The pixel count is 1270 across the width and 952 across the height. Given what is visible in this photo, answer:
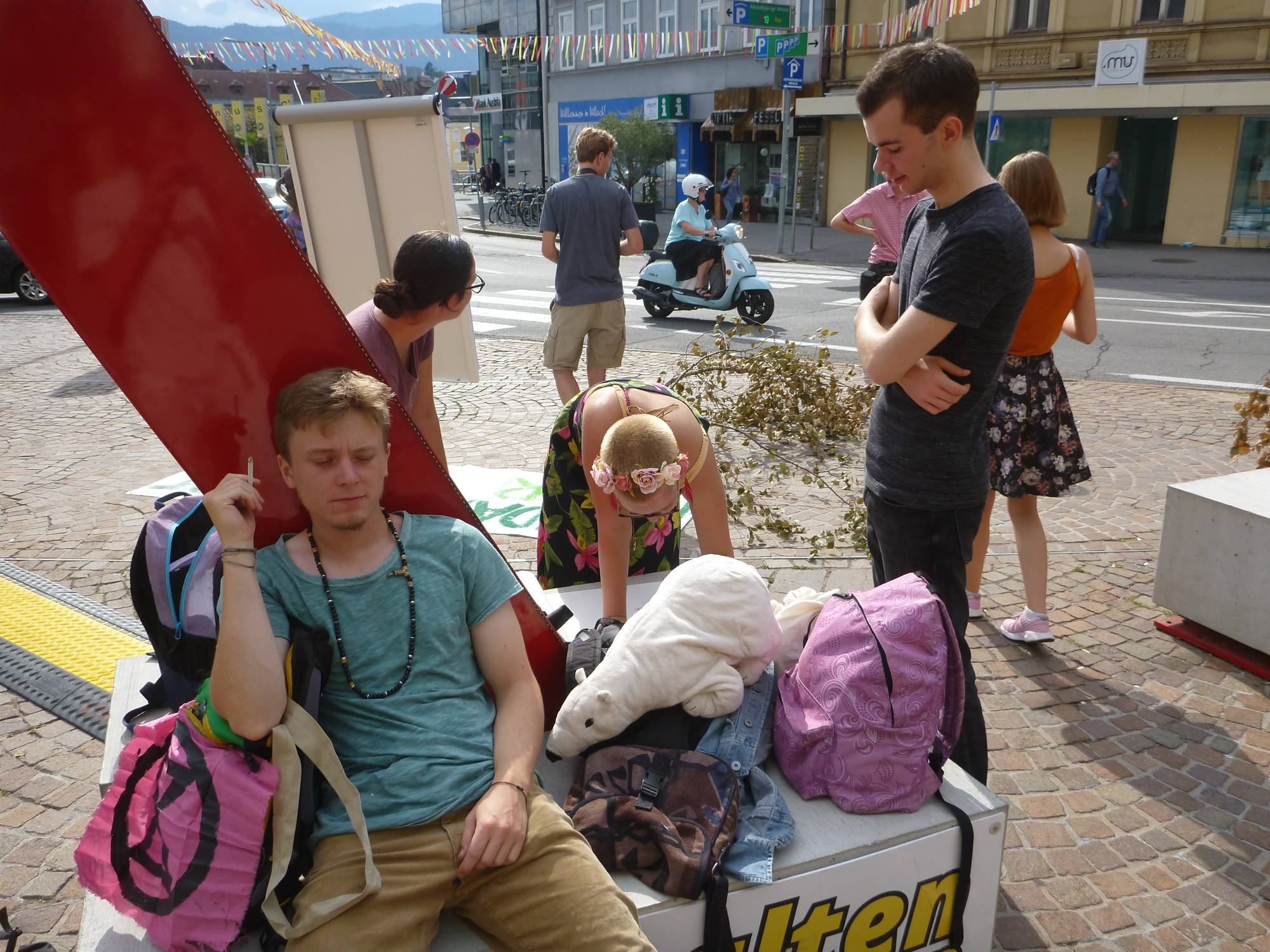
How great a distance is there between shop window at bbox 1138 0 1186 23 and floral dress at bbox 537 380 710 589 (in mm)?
22568

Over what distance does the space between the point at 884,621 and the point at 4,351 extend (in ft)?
37.7

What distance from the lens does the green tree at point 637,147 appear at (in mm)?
30062

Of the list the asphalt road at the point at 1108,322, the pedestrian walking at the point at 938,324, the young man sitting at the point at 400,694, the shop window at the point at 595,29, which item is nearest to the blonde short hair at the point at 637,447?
the young man sitting at the point at 400,694

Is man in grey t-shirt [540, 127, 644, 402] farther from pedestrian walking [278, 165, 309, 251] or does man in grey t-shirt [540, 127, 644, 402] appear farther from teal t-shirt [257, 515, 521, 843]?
teal t-shirt [257, 515, 521, 843]

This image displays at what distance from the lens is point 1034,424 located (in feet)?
13.3

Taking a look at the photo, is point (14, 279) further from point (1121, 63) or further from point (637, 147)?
point (1121, 63)

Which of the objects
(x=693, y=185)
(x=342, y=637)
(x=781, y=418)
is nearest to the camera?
(x=342, y=637)

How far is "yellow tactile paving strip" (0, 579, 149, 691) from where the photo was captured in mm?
4020

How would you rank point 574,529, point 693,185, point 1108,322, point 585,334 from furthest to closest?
1. point 693,185
2. point 1108,322
3. point 585,334
4. point 574,529

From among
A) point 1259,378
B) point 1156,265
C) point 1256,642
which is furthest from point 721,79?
point 1256,642

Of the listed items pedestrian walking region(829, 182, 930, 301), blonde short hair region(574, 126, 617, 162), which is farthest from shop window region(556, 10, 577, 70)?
pedestrian walking region(829, 182, 930, 301)

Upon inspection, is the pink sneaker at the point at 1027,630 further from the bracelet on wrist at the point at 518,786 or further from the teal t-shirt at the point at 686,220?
the teal t-shirt at the point at 686,220

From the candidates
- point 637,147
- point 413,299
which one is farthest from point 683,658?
point 637,147

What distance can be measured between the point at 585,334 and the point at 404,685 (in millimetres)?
4927
